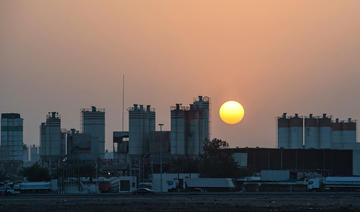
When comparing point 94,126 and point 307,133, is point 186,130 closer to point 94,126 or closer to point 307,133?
point 94,126

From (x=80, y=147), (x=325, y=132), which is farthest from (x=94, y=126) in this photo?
(x=325, y=132)

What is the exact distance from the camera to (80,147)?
527 feet

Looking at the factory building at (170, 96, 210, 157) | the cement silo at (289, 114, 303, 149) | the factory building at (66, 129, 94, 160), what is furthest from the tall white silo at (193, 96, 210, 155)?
the cement silo at (289, 114, 303, 149)

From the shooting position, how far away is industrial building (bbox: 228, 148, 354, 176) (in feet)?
512

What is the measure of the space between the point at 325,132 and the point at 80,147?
66.3 m

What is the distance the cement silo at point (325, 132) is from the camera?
193 m

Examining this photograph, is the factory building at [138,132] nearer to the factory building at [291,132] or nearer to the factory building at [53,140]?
the factory building at [53,140]

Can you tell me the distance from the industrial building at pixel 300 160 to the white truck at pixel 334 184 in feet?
149

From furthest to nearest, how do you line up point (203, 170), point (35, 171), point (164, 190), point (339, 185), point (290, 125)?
point (290, 125) < point (35, 171) < point (203, 170) < point (164, 190) < point (339, 185)

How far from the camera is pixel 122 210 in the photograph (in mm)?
64750

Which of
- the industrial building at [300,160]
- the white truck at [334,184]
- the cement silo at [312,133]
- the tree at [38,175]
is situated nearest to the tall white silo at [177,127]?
the industrial building at [300,160]

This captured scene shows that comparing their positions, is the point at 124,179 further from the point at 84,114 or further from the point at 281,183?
the point at 84,114

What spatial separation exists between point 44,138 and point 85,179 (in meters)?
46.4

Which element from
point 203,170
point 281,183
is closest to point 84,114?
point 203,170
